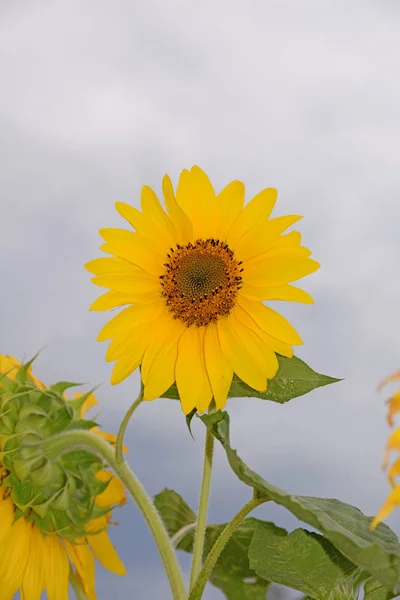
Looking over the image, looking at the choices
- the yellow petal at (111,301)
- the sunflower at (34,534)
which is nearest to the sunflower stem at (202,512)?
the sunflower at (34,534)

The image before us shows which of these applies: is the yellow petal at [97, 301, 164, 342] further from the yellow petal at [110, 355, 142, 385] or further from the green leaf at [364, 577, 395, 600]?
the green leaf at [364, 577, 395, 600]

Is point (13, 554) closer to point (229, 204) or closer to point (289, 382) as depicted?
point (289, 382)

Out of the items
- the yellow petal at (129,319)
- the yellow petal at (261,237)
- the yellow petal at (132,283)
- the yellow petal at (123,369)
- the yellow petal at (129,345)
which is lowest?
the yellow petal at (123,369)

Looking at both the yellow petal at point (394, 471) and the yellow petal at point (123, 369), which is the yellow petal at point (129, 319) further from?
the yellow petal at point (394, 471)

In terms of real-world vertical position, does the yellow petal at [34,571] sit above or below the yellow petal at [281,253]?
below

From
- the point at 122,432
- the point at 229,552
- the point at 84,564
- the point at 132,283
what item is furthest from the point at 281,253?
the point at 229,552

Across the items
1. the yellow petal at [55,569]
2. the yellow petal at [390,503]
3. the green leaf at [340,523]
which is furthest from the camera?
the yellow petal at [55,569]
